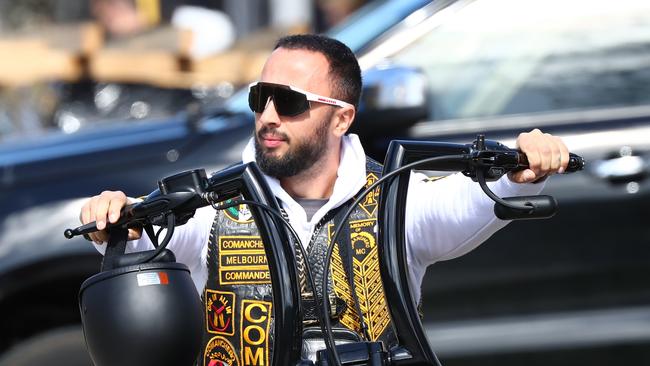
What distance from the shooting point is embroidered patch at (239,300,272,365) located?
3119 mm

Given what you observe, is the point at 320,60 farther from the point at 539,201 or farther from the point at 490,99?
the point at 490,99

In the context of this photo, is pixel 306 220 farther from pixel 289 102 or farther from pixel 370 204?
pixel 289 102

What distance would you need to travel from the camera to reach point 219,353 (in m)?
3.16

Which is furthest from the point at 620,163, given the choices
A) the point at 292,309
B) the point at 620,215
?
the point at 292,309

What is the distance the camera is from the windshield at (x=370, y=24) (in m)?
4.80

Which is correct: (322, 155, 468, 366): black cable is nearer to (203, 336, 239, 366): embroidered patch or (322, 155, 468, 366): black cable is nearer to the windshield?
(203, 336, 239, 366): embroidered patch

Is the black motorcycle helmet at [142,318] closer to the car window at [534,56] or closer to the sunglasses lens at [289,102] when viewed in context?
the sunglasses lens at [289,102]

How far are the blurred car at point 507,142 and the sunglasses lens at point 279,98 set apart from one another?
1367 mm

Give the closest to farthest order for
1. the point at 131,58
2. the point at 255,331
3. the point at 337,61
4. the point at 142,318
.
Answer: the point at 142,318 → the point at 255,331 → the point at 337,61 → the point at 131,58

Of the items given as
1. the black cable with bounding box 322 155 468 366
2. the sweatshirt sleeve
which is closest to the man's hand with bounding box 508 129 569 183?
the black cable with bounding box 322 155 468 366

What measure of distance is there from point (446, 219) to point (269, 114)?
490mm

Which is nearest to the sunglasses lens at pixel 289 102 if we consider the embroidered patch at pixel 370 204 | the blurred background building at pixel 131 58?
the embroidered patch at pixel 370 204

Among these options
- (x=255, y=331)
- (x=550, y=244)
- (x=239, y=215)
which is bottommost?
(x=550, y=244)

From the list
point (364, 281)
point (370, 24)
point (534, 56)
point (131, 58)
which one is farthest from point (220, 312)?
point (131, 58)
